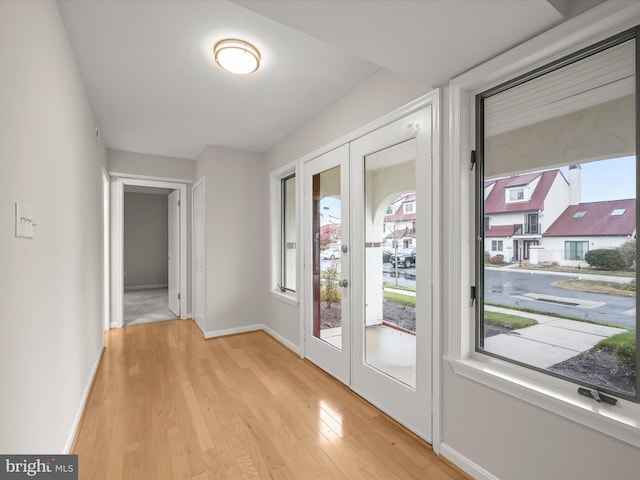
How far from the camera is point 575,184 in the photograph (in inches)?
55.4

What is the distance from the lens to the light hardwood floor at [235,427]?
5.81 ft

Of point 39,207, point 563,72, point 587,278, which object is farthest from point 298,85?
point 587,278

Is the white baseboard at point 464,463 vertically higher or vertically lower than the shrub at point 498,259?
lower

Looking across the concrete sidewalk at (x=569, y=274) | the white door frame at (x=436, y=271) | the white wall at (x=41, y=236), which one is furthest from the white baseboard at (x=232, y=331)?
the concrete sidewalk at (x=569, y=274)

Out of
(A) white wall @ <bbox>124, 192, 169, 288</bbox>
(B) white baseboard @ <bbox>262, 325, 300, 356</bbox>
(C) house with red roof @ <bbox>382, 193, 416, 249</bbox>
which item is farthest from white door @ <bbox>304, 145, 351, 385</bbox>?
(A) white wall @ <bbox>124, 192, 169, 288</bbox>

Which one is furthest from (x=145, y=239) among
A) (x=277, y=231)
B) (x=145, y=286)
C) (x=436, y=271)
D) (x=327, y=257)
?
(x=436, y=271)

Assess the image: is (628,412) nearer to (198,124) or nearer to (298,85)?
(298,85)

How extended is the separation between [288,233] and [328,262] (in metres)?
1.14

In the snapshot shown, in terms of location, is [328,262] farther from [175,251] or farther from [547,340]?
[175,251]

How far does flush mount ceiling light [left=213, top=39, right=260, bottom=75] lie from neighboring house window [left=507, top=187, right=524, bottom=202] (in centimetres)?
184

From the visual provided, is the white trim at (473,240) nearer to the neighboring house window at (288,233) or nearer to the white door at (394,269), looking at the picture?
the white door at (394,269)

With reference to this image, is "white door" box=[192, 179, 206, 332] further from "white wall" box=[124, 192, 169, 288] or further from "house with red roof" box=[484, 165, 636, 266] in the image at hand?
"white wall" box=[124, 192, 169, 288]

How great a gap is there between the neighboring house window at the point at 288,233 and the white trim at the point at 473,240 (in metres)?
2.28

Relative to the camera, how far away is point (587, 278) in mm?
1371
